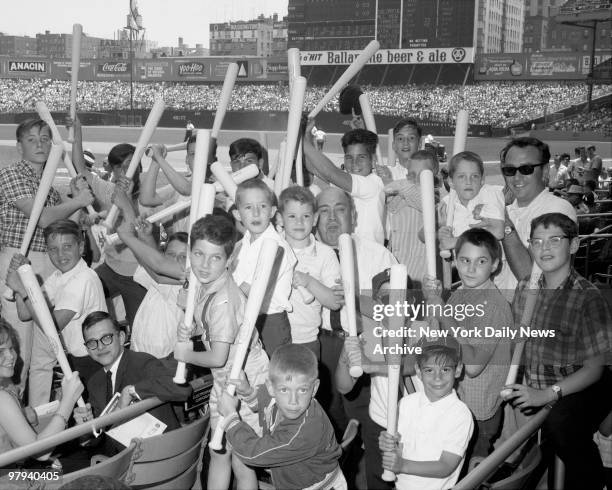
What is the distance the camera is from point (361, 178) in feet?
14.8

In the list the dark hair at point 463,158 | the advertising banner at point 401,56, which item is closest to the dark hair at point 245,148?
the dark hair at point 463,158

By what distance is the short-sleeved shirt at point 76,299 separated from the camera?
3977 millimetres

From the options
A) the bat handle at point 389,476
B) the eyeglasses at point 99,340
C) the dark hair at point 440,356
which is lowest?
the bat handle at point 389,476

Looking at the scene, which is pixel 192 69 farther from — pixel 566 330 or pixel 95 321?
pixel 566 330

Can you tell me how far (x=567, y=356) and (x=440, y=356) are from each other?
609 mm

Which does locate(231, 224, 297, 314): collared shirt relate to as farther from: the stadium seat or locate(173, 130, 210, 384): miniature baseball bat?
the stadium seat

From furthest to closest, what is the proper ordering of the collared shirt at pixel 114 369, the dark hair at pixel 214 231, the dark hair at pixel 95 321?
the dark hair at pixel 95 321, the collared shirt at pixel 114 369, the dark hair at pixel 214 231

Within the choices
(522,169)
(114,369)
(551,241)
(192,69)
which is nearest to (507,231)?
(522,169)

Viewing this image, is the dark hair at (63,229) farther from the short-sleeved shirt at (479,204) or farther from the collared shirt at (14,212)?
the short-sleeved shirt at (479,204)

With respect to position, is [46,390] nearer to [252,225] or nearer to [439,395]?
[252,225]

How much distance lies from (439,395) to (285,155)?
1687mm

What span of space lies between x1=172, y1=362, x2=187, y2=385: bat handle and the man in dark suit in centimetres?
4

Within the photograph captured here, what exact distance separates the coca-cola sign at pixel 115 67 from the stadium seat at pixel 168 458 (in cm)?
5697

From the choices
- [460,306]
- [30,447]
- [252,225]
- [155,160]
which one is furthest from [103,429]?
[155,160]
